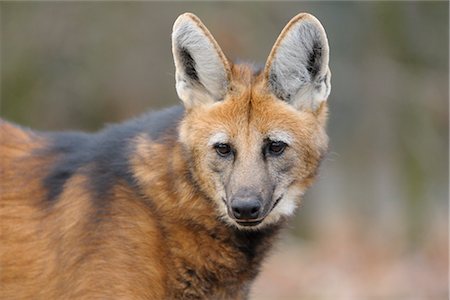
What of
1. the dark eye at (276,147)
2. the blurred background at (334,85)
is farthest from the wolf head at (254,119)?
the blurred background at (334,85)

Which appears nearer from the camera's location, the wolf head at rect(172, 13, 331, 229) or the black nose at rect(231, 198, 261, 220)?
the black nose at rect(231, 198, 261, 220)

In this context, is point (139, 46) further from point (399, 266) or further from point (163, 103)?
point (399, 266)

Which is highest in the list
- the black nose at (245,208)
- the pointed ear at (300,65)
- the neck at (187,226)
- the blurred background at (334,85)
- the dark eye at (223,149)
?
the pointed ear at (300,65)

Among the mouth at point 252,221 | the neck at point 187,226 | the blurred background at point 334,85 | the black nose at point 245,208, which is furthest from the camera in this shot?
the blurred background at point 334,85

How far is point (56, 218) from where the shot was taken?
4402 mm

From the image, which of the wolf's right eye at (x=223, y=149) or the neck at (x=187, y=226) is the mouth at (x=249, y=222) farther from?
the wolf's right eye at (x=223, y=149)

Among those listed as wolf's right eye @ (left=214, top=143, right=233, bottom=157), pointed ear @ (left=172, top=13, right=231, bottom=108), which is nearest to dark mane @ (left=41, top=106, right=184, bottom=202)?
pointed ear @ (left=172, top=13, right=231, bottom=108)

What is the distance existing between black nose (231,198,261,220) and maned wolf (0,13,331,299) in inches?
0.4

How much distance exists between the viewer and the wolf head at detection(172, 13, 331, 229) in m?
4.22

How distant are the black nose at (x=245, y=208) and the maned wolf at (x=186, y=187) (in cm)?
1

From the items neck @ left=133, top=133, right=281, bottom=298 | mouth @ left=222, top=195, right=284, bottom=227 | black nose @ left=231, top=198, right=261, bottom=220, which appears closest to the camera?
black nose @ left=231, top=198, right=261, bottom=220

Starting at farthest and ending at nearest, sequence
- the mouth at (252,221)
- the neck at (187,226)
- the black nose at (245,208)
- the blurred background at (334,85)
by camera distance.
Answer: the blurred background at (334,85)
the neck at (187,226)
the mouth at (252,221)
the black nose at (245,208)

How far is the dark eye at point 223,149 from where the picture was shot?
4.28 meters

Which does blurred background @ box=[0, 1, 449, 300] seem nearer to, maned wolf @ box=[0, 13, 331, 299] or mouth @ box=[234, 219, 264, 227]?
maned wolf @ box=[0, 13, 331, 299]
